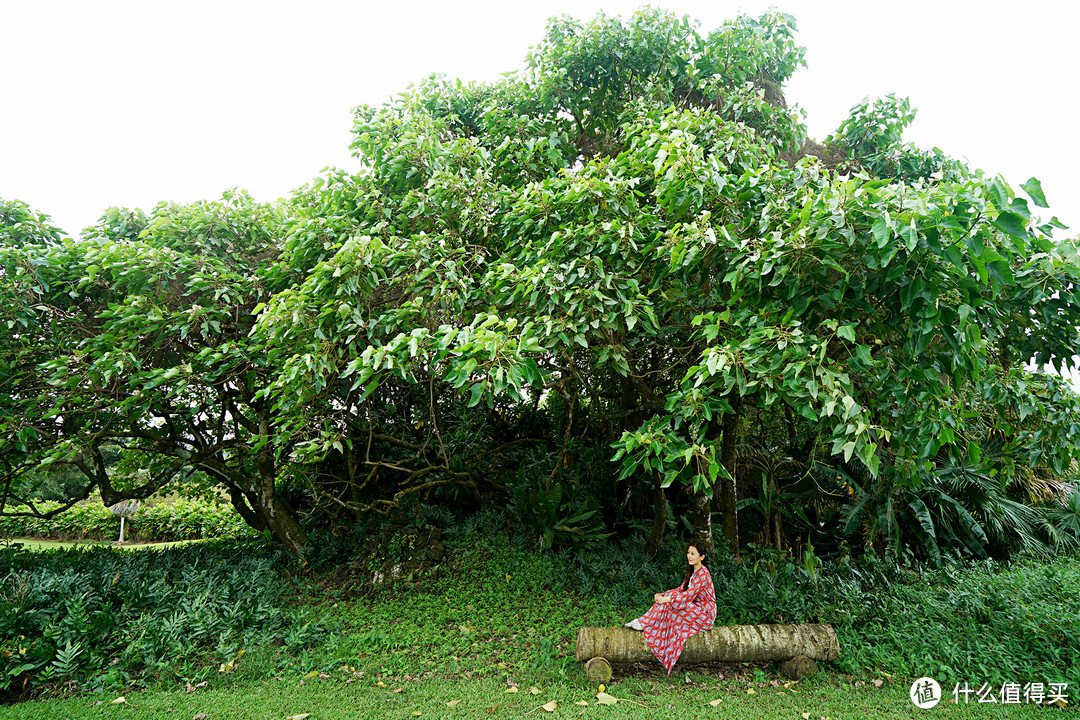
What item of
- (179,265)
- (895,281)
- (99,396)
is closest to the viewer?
(895,281)

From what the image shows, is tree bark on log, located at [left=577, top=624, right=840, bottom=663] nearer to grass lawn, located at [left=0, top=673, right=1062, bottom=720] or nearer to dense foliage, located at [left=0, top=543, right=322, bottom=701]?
grass lawn, located at [left=0, top=673, right=1062, bottom=720]

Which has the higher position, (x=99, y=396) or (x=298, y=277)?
(x=298, y=277)

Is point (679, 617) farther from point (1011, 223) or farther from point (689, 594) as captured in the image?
point (1011, 223)

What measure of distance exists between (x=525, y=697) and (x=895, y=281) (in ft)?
13.3

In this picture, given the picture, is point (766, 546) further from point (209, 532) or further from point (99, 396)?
point (209, 532)

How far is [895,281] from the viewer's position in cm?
367

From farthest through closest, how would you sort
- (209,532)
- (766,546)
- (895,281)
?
(209,532) → (766,546) → (895,281)

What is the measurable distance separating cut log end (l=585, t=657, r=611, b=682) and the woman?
15.4 inches

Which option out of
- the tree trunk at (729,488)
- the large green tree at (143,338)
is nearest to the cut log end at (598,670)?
the tree trunk at (729,488)

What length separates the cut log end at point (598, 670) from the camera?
4.66 m

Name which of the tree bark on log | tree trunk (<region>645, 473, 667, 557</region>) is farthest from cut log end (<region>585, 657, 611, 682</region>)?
tree trunk (<region>645, 473, 667, 557</region>)

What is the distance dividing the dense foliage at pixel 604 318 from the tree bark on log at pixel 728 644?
1351mm

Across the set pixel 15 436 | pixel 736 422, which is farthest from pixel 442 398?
pixel 15 436

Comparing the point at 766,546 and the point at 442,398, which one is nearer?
the point at 766,546
